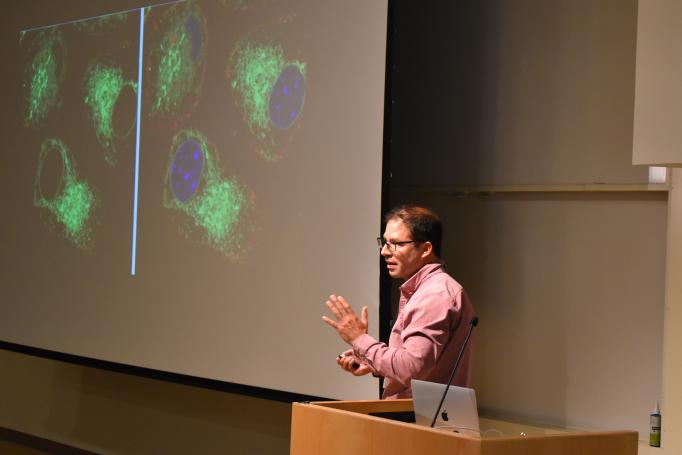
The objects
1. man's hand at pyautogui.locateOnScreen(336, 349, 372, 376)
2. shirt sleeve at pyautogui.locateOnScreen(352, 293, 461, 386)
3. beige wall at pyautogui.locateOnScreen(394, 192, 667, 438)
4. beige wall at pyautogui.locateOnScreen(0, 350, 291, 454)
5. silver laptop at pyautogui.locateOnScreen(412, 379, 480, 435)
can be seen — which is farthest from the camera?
beige wall at pyautogui.locateOnScreen(0, 350, 291, 454)

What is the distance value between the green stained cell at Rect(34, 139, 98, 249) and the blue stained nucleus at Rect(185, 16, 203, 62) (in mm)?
1075

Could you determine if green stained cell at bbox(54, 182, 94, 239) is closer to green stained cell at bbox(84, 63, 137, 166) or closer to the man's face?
green stained cell at bbox(84, 63, 137, 166)

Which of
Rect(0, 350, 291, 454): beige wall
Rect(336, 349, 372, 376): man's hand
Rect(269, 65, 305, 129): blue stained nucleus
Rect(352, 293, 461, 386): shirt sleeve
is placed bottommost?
Answer: Rect(0, 350, 291, 454): beige wall

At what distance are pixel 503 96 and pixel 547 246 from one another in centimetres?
69

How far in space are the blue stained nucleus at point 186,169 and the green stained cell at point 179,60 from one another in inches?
8.7

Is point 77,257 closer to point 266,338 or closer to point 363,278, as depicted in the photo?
→ point 266,338

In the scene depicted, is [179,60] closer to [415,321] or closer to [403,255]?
[403,255]

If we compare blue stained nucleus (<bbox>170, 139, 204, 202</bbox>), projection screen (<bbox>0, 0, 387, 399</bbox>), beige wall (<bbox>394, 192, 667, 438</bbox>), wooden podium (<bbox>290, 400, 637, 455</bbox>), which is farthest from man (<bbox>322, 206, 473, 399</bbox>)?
blue stained nucleus (<bbox>170, 139, 204, 202</bbox>)

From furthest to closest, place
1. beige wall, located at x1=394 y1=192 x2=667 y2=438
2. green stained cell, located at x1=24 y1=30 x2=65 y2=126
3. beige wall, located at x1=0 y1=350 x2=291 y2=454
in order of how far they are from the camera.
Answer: green stained cell, located at x1=24 y1=30 x2=65 y2=126 → beige wall, located at x1=0 y1=350 x2=291 y2=454 → beige wall, located at x1=394 y1=192 x2=667 y2=438

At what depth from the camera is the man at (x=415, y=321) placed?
264 cm

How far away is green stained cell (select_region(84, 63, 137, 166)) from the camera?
506 centimetres

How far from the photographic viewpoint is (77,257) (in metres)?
5.23

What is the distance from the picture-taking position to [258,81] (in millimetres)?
4281

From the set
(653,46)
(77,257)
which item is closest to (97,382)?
(77,257)
